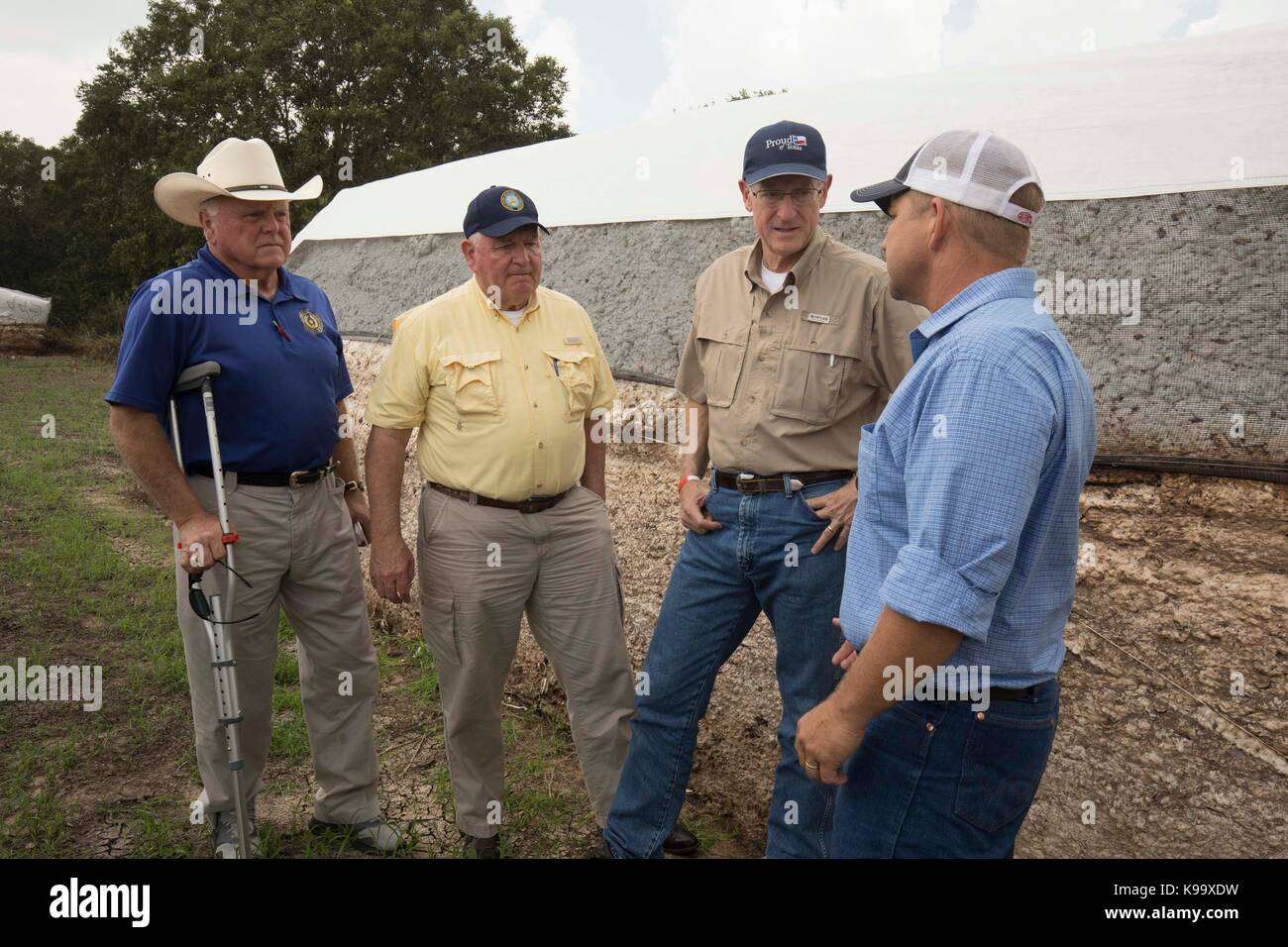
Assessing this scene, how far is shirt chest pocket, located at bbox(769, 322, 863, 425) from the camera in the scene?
3.05m

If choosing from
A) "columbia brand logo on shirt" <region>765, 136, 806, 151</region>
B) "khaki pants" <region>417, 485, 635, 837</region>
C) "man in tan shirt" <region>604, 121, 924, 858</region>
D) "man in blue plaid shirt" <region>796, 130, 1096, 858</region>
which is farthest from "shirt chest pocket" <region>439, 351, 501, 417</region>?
"man in blue plaid shirt" <region>796, 130, 1096, 858</region>

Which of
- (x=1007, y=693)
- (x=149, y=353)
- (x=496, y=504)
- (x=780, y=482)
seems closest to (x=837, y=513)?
(x=780, y=482)

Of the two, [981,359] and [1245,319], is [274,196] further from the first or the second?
[1245,319]

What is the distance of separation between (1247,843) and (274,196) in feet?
11.9

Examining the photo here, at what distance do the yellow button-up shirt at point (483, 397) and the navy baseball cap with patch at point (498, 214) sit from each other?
0.23 metres

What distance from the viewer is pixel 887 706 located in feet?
6.31

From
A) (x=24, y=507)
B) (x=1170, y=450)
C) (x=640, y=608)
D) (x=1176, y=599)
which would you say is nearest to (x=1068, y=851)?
(x=1176, y=599)

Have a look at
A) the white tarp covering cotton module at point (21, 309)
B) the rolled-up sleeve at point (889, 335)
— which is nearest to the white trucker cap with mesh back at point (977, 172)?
the rolled-up sleeve at point (889, 335)

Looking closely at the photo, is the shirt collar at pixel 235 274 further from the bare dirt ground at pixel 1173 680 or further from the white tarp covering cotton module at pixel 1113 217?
the bare dirt ground at pixel 1173 680

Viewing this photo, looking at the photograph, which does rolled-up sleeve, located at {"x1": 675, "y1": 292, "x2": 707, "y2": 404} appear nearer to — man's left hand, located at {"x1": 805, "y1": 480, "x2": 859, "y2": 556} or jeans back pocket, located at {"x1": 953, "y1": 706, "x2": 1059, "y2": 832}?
man's left hand, located at {"x1": 805, "y1": 480, "x2": 859, "y2": 556}

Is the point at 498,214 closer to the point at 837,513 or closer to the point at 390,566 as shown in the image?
the point at 390,566

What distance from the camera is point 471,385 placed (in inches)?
135

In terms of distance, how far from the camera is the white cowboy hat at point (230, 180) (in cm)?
351

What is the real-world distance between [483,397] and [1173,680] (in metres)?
2.28
